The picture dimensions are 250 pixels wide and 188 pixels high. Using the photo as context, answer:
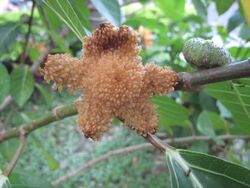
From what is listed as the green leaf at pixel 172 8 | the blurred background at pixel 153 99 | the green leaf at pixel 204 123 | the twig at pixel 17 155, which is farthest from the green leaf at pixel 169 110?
the green leaf at pixel 172 8

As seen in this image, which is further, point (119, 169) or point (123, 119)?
point (119, 169)

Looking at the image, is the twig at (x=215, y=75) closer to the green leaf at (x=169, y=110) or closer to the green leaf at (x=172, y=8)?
the green leaf at (x=169, y=110)

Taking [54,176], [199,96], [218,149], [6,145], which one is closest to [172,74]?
[6,145]

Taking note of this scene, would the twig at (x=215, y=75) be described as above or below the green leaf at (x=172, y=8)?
below

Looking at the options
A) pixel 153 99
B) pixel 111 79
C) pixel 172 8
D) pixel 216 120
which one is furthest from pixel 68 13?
pixel 172 8

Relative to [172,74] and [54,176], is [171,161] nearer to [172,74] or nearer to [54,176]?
[172,74]

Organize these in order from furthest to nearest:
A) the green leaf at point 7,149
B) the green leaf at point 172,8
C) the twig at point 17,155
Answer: the green leaf at point 172,8 < the green leaf at point 7,149 < the twig at point 17,155
